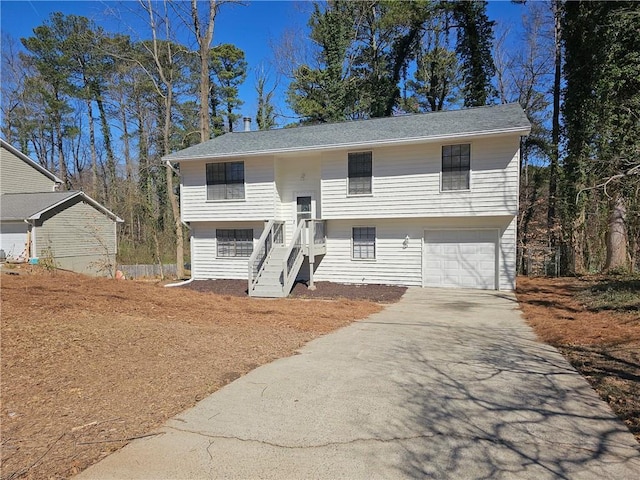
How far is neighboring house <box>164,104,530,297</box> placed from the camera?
42.0 feet

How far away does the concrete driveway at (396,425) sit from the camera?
289 centimetres

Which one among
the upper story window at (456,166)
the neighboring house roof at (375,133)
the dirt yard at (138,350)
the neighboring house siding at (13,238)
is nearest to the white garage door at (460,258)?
the upper story window at (456,166)

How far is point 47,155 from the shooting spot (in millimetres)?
34750

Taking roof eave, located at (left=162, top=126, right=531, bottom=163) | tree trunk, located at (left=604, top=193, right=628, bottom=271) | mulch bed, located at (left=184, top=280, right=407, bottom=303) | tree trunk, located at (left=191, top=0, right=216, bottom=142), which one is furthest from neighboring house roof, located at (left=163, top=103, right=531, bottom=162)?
tree trunk, located at (left=604, top=193, right=628, bottom=271)

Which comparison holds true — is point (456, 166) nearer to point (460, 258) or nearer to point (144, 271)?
point (460, 258)

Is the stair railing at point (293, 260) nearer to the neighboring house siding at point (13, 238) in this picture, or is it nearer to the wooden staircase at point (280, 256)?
the wooden staircase at point (280, 256)

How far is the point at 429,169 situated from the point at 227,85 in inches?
936

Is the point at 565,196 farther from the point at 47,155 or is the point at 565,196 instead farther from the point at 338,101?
the point at 47,155

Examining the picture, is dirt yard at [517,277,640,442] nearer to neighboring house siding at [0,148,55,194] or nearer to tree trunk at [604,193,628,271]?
tree trunk at [604,193,628,271]

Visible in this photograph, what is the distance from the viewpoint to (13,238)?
20938 mm

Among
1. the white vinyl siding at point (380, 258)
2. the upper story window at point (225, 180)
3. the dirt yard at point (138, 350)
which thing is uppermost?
the upper story window at point (225, 180)

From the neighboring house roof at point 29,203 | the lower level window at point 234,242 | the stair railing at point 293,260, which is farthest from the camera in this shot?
the neighboring house roof at point 29,203

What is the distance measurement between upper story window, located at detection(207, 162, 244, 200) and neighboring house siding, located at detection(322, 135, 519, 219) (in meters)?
3.45

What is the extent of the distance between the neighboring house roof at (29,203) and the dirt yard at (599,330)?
22443mm
